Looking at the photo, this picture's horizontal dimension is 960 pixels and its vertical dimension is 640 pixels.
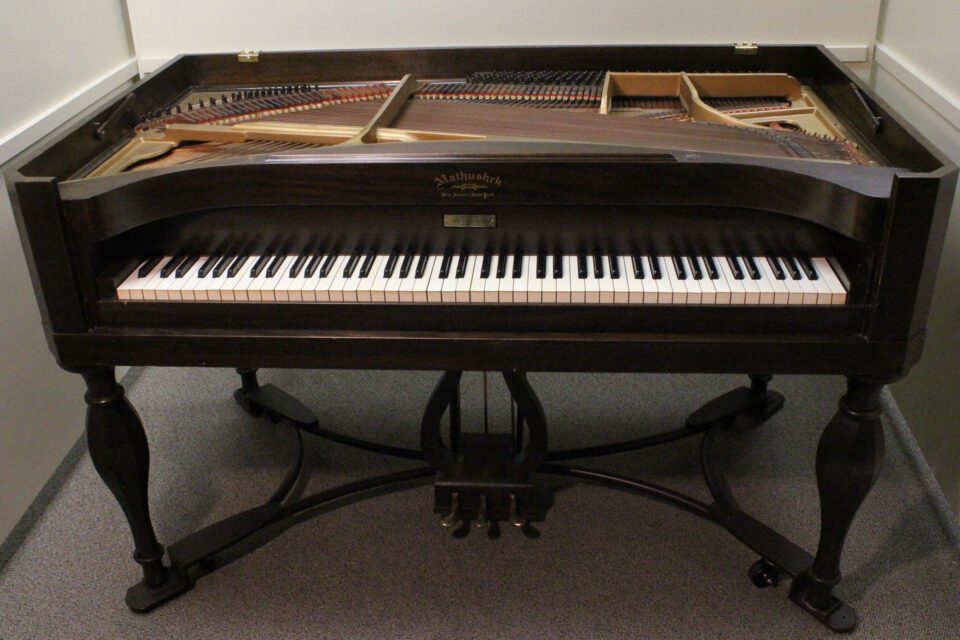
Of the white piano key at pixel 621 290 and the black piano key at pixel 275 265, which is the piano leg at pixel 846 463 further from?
the black piano key at pixel 275 265

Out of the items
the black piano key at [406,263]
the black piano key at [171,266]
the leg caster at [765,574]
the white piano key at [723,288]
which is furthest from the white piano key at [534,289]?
the leg caster at [765,574]

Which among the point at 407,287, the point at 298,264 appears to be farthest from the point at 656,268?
the point at 298,264

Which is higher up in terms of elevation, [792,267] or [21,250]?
[792,267]

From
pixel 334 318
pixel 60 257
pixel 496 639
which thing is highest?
pixel 60 257

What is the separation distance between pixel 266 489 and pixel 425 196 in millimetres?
1208

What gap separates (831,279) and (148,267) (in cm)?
124

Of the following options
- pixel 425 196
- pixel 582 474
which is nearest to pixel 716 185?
pixel 425 196

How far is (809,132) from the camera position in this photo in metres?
1.99

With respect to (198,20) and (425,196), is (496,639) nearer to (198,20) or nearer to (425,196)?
(425,196)

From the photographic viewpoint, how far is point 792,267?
164 cm

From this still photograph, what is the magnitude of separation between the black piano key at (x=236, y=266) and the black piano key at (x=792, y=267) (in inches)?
39.5

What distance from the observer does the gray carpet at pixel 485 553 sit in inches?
81.7

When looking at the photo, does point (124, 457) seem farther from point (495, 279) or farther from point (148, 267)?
point (495, 279)

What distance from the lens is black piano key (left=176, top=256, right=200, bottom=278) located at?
5.56ft
